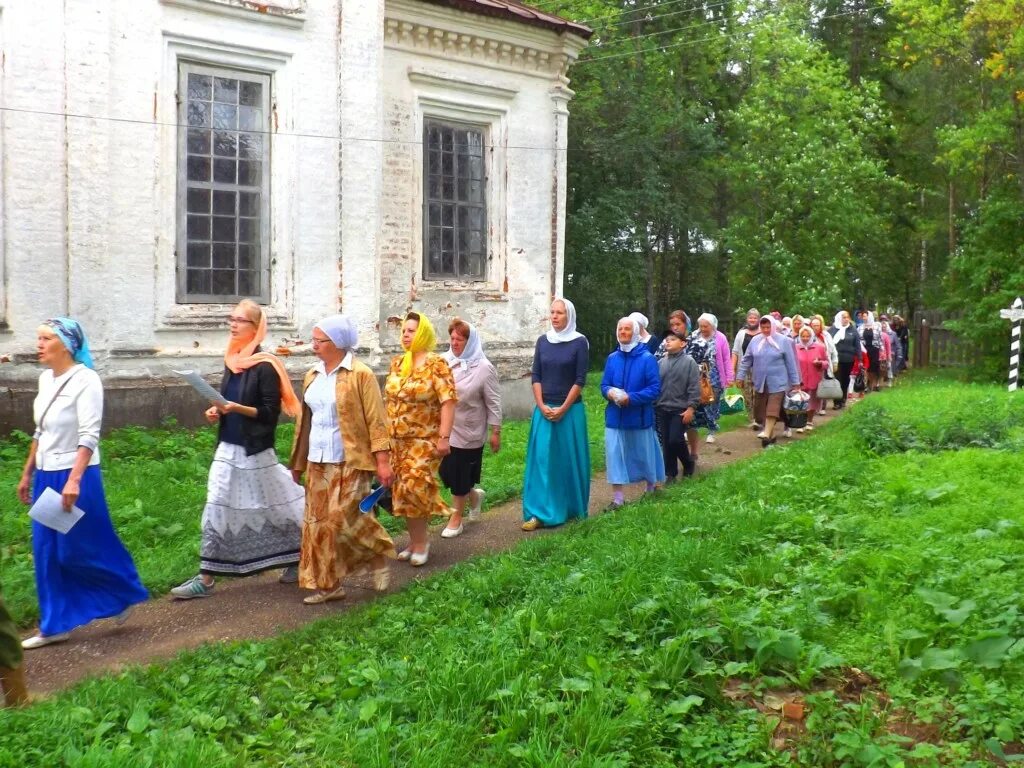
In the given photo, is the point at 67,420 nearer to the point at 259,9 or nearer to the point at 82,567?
the point at 82,567

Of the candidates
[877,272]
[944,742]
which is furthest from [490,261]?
[877,272]

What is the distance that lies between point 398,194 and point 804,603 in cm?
1091

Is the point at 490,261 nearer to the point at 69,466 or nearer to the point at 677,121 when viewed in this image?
the point at 69,466

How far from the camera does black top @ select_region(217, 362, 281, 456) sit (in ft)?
23.5

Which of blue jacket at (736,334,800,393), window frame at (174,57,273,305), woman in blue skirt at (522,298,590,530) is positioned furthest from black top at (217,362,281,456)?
blue jacket at (736,334,800,393)

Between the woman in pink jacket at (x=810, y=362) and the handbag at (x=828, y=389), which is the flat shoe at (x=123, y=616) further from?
the handbag at (x=828, y=389)

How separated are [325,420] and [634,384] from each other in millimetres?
3611

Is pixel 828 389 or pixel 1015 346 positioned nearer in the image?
pixel 828 389

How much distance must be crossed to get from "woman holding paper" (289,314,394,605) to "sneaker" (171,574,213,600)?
76 cm

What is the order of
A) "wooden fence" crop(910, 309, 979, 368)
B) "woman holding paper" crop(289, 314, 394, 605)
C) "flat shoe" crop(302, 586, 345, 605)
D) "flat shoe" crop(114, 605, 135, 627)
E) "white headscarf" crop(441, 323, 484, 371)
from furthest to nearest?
"wooden fence" crop(910, 309, 979, 368) < "white headscarf" crop(441, 323, 484, 371) < "flat shoe" crop(302, 586, 345, 605) < "woman holding paper" crop(289, 314, 394, 605) < "flat shoe" crop(114, 605, 135, 627)

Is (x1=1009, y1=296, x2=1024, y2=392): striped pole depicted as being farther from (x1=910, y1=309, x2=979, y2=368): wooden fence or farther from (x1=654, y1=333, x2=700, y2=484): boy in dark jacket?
(x1=654, y1=333, x2=700, y2=484): boy in dark jacket

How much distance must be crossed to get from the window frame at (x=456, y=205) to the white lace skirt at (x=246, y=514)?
30.0ft

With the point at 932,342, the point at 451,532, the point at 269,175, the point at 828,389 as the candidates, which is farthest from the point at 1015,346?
the point at 451,532

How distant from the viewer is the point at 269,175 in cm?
1381
